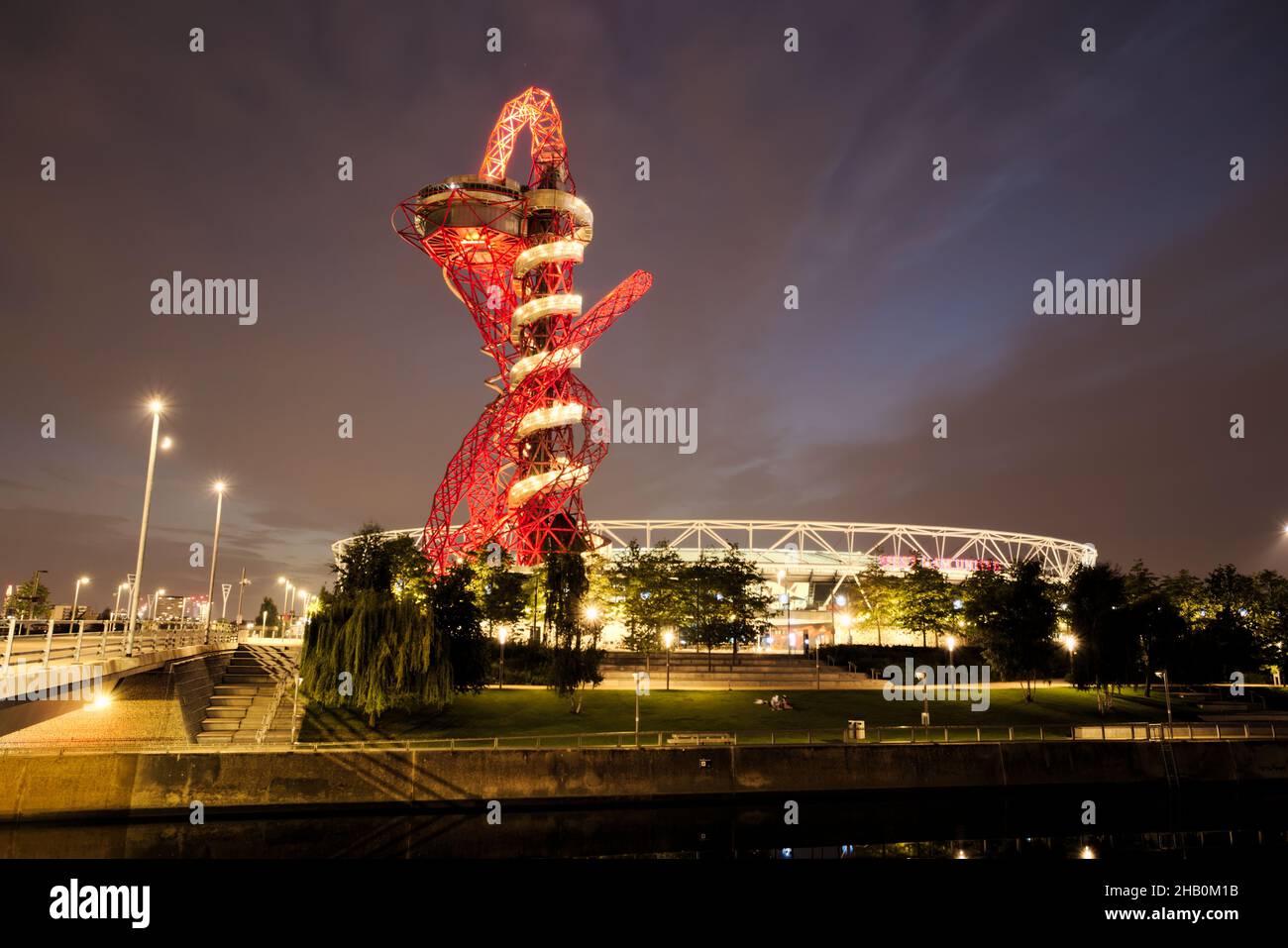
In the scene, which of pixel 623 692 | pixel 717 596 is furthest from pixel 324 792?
pixel 717 596

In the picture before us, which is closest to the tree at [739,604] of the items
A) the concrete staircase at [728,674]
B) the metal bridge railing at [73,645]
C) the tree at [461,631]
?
the concrete staircase at [728,674]

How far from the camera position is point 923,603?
2420 inches

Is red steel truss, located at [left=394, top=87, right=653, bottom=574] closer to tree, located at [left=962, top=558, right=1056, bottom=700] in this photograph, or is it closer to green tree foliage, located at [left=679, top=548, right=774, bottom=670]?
green tree foliage, located at [left=679, top=548, right=774, bottom=670]

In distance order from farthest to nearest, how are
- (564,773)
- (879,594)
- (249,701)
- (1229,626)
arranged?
1. (879,594)
2. (1229,626)
3. (249,701)
4. (564,773)

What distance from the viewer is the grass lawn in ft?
119

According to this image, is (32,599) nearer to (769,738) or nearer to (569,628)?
(569,628)

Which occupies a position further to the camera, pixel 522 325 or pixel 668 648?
pixel 522 325

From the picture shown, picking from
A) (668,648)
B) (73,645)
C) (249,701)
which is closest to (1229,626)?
(668,648)

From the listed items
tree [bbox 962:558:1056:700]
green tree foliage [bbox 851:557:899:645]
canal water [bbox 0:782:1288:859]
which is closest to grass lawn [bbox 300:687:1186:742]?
tree [bbox 962:558:1056:700]

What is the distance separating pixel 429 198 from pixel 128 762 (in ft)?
164

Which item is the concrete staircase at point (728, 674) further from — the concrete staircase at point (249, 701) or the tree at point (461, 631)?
the concrete staircase at point (249, 701)

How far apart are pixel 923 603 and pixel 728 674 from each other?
19.1 metres
